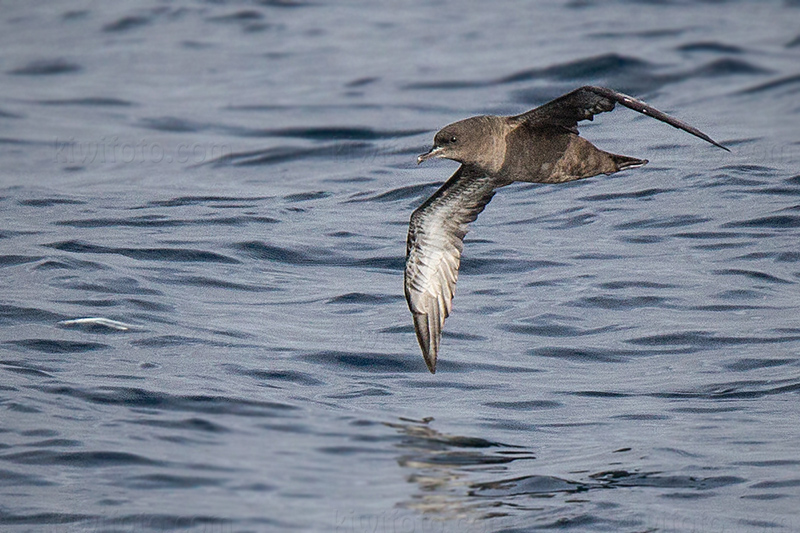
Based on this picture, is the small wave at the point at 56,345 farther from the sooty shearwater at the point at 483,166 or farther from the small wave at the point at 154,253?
the sooty shearwater at the point at 483,166

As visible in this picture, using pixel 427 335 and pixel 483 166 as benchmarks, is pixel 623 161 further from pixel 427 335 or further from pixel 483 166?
pixel 427 335

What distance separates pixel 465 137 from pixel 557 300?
3690 mm

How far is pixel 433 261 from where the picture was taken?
9.23 meters

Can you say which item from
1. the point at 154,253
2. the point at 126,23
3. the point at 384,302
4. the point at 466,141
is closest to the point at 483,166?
the point at 466,141

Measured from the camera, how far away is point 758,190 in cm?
1423

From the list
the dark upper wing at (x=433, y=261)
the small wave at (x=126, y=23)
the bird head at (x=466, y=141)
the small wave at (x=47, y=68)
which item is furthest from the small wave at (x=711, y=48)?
the bird head at (x=466, y=141)

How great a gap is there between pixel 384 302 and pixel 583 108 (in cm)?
398

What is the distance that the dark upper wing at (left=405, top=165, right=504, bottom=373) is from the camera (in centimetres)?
917

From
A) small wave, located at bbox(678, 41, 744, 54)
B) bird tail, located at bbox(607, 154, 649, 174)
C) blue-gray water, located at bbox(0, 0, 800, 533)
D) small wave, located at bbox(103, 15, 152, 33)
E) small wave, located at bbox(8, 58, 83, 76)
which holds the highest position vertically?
bird tail, located at bbox(607, 154, 649, 174)

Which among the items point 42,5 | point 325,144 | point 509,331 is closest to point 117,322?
point 509,331

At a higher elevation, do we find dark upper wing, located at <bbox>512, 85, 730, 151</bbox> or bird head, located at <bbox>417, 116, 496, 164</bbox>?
dark upper wing, located at <bbox>512, 85, 730, 151</bbox>

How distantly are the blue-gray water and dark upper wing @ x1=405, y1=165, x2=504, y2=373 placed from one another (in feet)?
2.12

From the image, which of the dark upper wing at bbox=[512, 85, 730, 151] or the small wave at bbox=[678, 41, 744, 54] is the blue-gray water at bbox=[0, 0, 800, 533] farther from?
the dark upper wing at bbox=[512, 85, 730, 151]

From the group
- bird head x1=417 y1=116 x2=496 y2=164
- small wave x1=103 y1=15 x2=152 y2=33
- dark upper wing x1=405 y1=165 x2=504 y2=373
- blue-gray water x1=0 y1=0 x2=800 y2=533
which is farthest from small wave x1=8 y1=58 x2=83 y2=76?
bird head x1=417 y1=116 x2=496 y2=164
